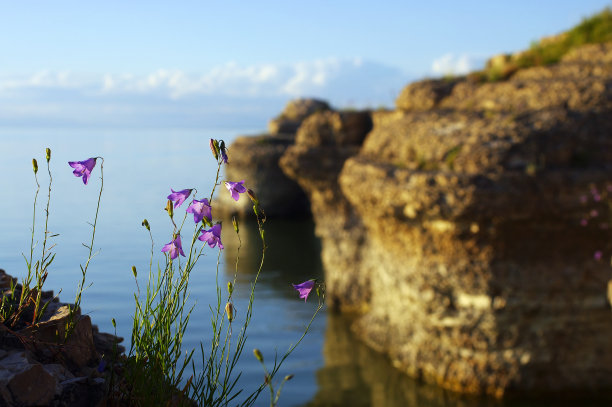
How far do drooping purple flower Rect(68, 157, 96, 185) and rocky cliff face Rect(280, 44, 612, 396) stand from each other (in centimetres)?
464

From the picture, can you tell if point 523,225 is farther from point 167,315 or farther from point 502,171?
point 167,315

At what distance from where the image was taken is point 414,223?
7.29 meters

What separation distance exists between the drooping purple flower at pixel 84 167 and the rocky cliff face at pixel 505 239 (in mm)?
4644

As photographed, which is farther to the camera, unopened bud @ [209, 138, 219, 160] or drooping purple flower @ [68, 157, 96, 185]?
drooping purple flower @ [68, 157, 96, 185]

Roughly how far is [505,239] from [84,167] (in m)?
5.23

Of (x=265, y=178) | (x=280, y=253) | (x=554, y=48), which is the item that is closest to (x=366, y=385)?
(x=554, y=48)

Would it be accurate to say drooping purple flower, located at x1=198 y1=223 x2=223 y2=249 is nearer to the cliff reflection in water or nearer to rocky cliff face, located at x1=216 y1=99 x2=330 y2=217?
the cliff reflection in water

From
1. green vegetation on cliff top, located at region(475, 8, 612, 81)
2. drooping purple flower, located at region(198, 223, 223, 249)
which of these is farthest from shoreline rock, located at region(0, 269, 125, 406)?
green vegetation on cliff top, located at region(475, 8, 612, 81)

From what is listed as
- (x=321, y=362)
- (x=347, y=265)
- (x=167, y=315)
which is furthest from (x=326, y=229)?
(x=167, y=315)

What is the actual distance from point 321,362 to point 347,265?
2.42m

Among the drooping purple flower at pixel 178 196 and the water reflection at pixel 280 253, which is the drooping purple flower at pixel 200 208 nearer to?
the drooping purple flower at pixel 178 196

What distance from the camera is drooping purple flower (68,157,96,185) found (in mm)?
2680

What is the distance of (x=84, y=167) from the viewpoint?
269 cm

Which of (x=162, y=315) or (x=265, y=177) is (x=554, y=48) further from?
(x=265, y=177)
